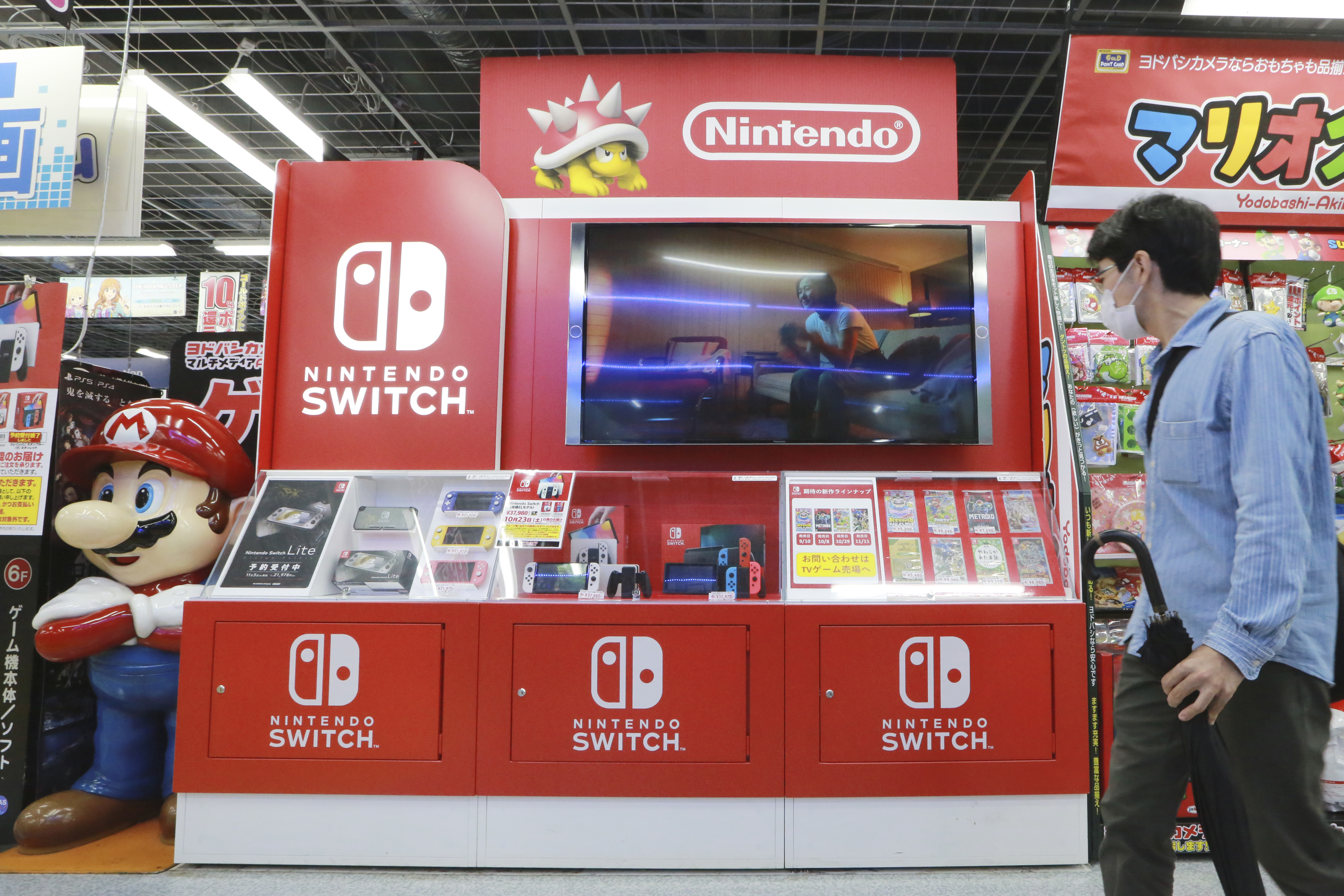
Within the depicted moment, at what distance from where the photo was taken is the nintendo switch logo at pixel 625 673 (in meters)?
2.72

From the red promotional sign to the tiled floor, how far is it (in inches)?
55.6

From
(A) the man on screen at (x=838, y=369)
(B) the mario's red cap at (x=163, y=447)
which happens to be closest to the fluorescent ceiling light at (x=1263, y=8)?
(A) the man on screen at (x=838, y=369)

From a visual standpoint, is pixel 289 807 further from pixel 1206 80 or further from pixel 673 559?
pixel 1206 80

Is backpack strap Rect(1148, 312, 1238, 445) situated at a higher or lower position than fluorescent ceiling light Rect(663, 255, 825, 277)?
lower

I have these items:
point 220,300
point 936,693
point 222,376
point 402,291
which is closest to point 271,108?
point 222,376

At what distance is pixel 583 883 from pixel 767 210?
2553 mm

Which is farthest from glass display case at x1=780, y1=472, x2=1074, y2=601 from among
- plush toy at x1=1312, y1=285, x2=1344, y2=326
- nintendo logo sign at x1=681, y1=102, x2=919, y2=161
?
plush toy at x1=1312, y1=285, x2=1344, y2=326

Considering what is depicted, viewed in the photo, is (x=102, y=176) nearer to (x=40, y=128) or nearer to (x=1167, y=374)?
(x=40, y=128)

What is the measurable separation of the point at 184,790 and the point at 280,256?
1.96 metres

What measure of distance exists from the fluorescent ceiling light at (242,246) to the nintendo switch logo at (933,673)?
30.9 feet

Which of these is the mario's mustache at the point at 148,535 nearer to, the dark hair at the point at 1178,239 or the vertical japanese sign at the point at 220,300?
the dark hair at the point at 1178,239

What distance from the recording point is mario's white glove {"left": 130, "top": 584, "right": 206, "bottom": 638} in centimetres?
296

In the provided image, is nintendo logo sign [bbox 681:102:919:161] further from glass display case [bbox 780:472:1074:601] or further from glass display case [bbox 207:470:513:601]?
glass display case [bbox 207:470:513:601]

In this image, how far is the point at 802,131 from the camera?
11.7 ft
